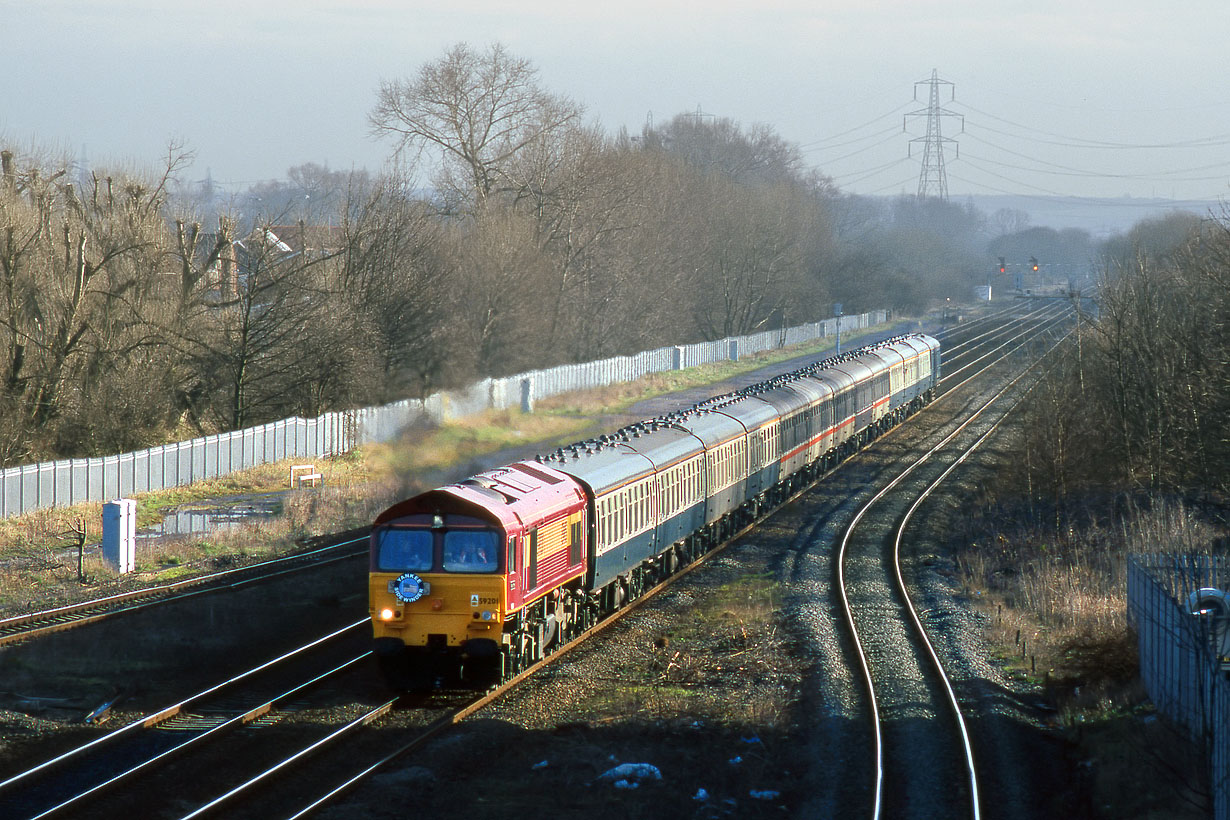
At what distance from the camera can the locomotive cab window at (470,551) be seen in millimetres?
15984

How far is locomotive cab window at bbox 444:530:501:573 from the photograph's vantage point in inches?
629

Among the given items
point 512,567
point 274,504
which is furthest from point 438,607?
point 274,504

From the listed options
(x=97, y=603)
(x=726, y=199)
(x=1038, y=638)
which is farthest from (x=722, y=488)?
(x=726, y=199)

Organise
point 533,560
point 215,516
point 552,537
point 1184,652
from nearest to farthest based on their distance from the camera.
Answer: point 1184,652
point 533,560
point 552,537
point 215,516

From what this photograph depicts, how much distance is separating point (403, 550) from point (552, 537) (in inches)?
96.5

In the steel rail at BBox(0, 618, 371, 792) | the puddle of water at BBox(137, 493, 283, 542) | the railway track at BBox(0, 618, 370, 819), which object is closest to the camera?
the railway track at BBox(0, 618, 370, 819)

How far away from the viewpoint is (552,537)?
1783cm

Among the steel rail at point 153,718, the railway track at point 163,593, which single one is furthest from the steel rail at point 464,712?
the railway track at point 163,593

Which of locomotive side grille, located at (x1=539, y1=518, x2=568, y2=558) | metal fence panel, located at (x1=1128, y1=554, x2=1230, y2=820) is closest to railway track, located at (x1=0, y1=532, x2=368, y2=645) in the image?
locomotive side grille, located at (x1=539, y1=518, x2=568, y2=558)

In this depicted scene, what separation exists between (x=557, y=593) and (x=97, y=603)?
8.49 metres

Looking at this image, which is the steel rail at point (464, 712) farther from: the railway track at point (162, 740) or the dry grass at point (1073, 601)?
the dry grass at point (1073, 601)

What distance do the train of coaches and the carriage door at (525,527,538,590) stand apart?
0.03 metres

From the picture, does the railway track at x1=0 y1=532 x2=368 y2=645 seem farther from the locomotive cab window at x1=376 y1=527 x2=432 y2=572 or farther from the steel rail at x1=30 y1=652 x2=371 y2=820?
the locomotive cab window at x1=376 y1=527 x2=432 y2=572

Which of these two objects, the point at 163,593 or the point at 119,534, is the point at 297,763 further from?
the point at 119,534
